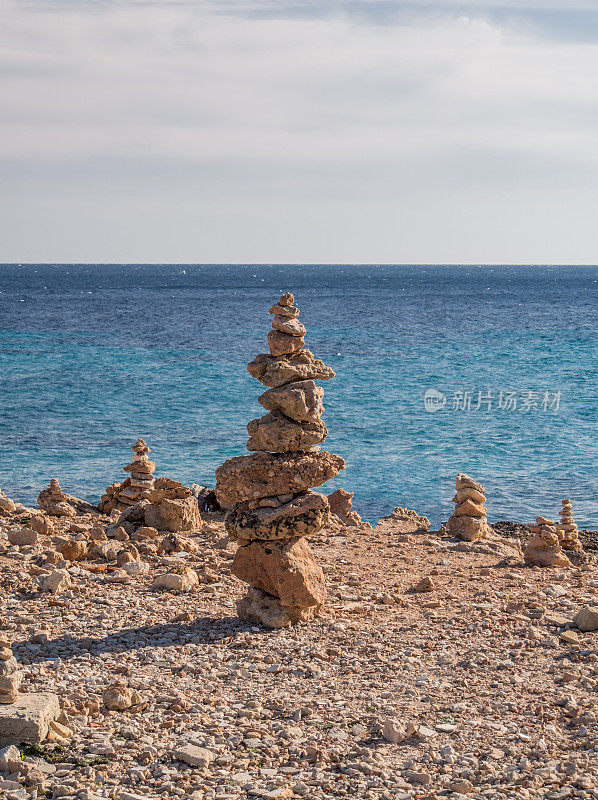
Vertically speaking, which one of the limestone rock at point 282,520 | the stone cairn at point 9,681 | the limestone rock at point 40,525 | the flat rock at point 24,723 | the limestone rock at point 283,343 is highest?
the limestone rock at point 283,343

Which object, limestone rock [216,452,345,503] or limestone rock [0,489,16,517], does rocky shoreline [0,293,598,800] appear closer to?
limestone rock [216,452,345,503]

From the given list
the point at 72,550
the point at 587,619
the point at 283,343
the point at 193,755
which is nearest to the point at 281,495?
the point at 283,343

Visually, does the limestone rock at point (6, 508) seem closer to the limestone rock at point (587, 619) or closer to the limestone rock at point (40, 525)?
the limestone rock at point (40, 525)

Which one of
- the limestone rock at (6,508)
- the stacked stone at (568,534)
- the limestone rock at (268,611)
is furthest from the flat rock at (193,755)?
the stacked stone at (568,534)

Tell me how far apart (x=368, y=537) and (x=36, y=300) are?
92673 mm

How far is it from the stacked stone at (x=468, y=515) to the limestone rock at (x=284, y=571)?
6.84 m

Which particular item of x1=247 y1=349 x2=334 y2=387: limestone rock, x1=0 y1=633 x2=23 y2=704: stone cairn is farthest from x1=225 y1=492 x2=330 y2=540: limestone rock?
x1=0 y1=633 x2=23 y2=704: stone cairn

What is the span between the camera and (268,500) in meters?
12.8

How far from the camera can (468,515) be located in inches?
759

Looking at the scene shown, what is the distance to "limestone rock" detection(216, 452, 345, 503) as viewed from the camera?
504 inches

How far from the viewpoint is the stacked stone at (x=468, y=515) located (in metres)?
19.0

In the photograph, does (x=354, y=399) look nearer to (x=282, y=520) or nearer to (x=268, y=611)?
(x=282, y=520)

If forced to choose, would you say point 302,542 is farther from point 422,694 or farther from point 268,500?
point 422,694

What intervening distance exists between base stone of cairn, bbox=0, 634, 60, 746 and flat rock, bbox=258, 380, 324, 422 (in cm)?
529
